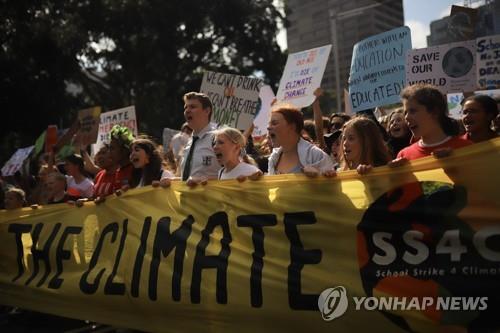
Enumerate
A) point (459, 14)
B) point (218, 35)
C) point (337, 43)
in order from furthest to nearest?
point (218, 35), point (337, 43), point (459, 14)

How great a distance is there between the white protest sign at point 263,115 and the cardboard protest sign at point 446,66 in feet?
10.1

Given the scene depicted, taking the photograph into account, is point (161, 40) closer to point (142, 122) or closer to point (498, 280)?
point (142, 122)

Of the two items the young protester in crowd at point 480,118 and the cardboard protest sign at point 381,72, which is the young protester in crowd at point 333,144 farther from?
the young protester in crowd at point 480,118

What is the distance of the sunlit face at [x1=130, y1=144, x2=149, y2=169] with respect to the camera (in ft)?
15.8

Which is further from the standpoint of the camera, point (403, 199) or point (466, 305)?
point (403, 199)

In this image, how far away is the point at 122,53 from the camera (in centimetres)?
2805

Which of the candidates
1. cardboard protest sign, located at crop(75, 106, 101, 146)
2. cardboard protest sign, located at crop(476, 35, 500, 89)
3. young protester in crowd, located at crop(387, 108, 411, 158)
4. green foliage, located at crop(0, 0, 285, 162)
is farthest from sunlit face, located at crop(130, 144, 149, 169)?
green foliage, located at crop(0, 0, 285, 162)

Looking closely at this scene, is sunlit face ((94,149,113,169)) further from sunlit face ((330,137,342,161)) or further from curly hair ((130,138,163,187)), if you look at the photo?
sunlit face ((330,137,342,161))

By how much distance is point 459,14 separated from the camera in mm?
6168

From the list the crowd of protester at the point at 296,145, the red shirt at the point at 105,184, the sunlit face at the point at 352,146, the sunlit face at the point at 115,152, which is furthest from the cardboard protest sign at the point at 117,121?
the sunlit face at the point at 352,146

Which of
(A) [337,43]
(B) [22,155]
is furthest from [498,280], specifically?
(A) [337,43]

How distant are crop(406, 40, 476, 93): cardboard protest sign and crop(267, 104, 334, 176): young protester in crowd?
6.73 feet

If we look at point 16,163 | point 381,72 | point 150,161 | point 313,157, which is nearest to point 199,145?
point 150,161

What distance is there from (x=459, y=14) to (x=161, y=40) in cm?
2350
